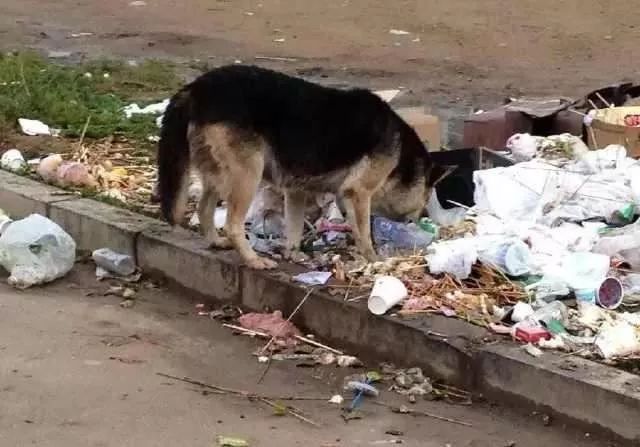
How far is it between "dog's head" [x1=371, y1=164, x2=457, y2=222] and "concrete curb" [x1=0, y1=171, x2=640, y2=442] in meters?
0.96

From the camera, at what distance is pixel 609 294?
5.46m

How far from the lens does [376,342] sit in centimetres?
534

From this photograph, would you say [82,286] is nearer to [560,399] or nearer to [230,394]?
[230,394]

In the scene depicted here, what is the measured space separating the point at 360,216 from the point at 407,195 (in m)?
0.41

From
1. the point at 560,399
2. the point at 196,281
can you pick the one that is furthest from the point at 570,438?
the point at 196,281

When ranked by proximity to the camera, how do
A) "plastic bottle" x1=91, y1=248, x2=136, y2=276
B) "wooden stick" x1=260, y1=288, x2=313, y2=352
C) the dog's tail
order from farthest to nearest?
"plastic bottle" x1=91, y1=248, x2=136, y2=276, the dog's tail, "wooden stick" x1=260, y1=288, x2=313, y2=352

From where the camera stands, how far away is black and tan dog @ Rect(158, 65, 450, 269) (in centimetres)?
602

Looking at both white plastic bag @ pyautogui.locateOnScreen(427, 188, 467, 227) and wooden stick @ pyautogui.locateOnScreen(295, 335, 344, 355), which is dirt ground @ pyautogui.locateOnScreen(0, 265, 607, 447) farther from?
white plastic bag @ pyautogui.locateOnScreen(427, 188, 467, 227)

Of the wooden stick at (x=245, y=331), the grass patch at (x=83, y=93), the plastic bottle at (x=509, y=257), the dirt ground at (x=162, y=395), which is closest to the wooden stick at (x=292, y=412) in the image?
the dirt ground at (x=162, y=395)

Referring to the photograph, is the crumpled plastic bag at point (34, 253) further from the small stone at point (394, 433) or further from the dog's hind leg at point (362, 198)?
the small stone at point (394, 433)

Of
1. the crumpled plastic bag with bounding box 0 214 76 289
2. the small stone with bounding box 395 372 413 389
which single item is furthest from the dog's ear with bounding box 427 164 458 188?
the crumpled plastic bag with bounding box 0 214 76 289

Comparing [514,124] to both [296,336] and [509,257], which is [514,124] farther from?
[296,336]

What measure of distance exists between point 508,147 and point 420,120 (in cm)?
59

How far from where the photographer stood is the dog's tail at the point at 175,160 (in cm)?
618
